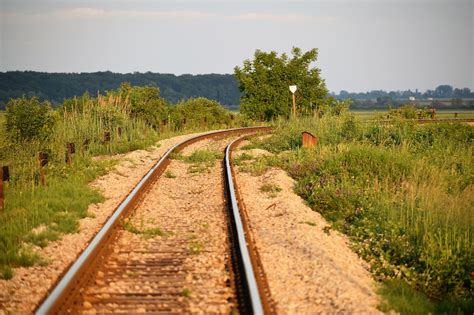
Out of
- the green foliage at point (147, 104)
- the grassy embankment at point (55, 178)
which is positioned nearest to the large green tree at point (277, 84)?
the green foliage at point (147, 104)

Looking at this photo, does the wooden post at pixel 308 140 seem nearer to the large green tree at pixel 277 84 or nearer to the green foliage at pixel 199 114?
the green foliage at pixel 199 114

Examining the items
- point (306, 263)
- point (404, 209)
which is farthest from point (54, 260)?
point (404, 209)

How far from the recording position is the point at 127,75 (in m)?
170

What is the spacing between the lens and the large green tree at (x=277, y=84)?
4662 cm

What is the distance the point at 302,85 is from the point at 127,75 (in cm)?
13013

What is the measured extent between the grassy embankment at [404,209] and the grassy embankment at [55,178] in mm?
4413

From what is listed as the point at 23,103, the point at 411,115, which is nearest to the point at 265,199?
the point at 23,103

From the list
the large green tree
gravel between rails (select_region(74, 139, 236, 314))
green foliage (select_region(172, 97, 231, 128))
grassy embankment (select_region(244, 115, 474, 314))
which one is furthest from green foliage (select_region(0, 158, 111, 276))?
the large green tree

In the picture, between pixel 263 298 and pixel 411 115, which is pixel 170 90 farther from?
pixel 263 298

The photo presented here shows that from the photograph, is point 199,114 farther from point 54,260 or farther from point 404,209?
point 54,260

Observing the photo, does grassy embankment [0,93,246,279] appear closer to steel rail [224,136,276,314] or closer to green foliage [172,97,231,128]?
steel rail [224,136,276,314]

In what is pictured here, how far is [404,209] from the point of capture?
10039 mm

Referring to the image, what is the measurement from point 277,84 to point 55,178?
117 feet

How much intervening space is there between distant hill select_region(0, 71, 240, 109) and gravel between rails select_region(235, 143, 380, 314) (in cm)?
9347
